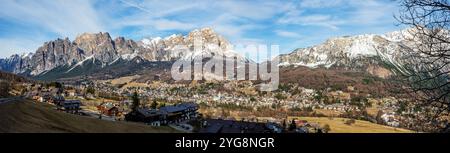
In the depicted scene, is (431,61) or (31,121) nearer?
(431,61)

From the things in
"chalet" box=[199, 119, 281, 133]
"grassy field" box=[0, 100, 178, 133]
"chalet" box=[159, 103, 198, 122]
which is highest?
"grassy field" box=[0, 100, 178, 133]

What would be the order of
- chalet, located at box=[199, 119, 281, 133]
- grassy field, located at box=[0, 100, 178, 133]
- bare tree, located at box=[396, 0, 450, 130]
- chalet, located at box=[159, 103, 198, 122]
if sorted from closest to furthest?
1. bare tree, located at box=[396, 0, 450, 130]
2. grassy field, located at box=[0, 100, 178, 133]
3. chalet, located at box=[199, 119, 281, 133]
4. chalet, located at box=[159, 103, 198, 122]

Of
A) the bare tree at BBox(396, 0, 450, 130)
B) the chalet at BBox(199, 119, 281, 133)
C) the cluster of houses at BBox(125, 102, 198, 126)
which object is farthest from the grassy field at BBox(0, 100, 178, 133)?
the cluster of houses at BBox(125, 102, 198, 126)

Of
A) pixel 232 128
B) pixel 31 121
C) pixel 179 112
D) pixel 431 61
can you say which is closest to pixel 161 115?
pixel 179 112

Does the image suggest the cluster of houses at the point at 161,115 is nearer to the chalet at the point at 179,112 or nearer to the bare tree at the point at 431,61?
the chalet at the point at 179,112

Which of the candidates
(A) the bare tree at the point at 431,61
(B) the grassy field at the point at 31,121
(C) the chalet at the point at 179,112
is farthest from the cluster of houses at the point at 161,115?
(A) the bare tree at the point at 431,61

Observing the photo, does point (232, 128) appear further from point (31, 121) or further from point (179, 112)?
point (31, 121)

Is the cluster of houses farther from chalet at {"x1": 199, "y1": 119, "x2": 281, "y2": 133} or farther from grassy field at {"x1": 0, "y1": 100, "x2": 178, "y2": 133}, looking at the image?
grassy field at {"x1": 0, "y1": 100, "x2": 178, "y2": 133}
